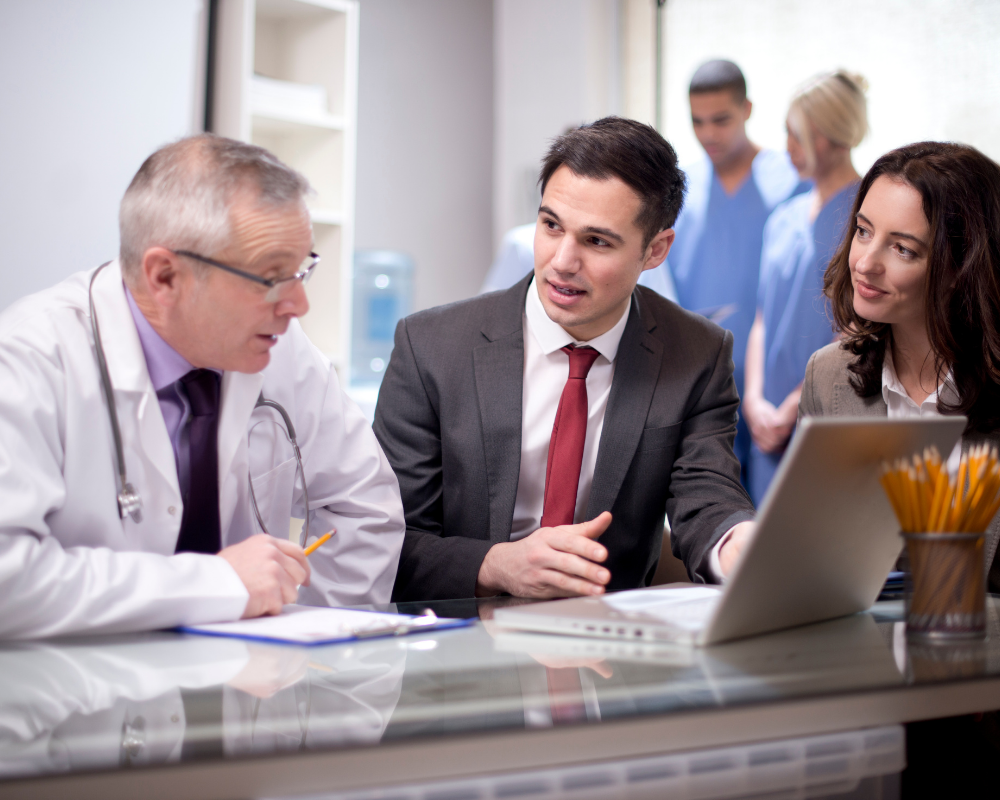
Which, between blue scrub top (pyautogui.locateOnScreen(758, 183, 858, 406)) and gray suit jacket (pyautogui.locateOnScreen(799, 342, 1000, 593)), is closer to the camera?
gray suit jacket (pyautogui.locateOnScreen(799, 342, 1000, 593))

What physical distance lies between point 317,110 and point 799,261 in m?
1.79

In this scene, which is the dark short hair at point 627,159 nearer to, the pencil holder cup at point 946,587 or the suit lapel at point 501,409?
the suit lapel at point 501,409

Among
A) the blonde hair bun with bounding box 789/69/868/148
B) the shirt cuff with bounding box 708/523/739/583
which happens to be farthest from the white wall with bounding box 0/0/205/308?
the shirt cuff with bounding box 708/523/739/583

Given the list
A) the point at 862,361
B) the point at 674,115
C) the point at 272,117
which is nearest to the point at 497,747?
the point at 862,361

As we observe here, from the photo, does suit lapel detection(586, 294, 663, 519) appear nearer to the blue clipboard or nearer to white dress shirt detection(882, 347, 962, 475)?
white dress shirt detection(882, 347, 962, 475)

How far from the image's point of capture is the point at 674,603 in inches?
39.9

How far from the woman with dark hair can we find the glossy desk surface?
90cm

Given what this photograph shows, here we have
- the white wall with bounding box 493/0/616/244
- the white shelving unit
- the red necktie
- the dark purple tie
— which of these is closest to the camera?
the dark purple tie

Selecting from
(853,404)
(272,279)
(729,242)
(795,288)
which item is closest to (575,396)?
(853,404)

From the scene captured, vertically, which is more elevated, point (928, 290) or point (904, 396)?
point (928, 290)

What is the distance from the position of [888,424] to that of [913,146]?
3.60 ft

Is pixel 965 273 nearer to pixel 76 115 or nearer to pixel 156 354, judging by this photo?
pixel 156 354

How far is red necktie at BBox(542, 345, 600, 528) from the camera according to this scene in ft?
5.35

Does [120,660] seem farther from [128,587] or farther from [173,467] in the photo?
[173,467]
